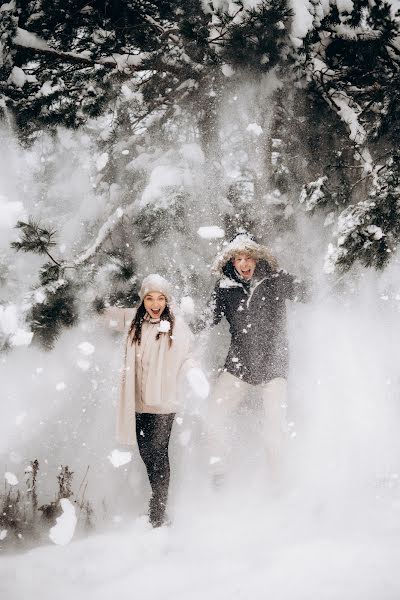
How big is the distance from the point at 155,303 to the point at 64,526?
218 centimetres

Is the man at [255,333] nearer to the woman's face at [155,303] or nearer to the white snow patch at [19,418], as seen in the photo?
the woman's face at [155,303]

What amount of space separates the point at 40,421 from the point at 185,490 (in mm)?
1660

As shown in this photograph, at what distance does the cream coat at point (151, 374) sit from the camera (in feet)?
11.7

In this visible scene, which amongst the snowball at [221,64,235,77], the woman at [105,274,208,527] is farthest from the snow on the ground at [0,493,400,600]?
the snowball at [221,64,235,77]

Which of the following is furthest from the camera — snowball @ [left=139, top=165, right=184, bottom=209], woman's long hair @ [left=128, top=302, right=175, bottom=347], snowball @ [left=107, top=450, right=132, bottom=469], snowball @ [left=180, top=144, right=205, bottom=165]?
snowball @ [left=107, top=450, right=132, bottom=469]

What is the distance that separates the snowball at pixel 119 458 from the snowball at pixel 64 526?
2.07 ft

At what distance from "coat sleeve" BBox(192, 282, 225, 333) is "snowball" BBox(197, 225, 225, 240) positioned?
2.25 feet

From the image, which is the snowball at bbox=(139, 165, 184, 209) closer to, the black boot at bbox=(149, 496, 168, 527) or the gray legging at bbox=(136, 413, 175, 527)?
the gray legging at bbox=(136, 413, 175, 527)

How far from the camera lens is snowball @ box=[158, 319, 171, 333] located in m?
3.66

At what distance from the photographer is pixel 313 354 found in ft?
16.0

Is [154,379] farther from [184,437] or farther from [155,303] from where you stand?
[184,437]

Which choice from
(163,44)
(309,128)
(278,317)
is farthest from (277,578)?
(163,44)

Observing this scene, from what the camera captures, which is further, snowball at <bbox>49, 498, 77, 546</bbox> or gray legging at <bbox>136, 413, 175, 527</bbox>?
snowball at <bbox>49, 498, 77, 546</bbox>

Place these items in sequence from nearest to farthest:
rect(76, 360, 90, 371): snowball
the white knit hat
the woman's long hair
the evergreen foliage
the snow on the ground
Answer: the snow on the ground, the evergreen foliage, the white knit hat, the woman's long hair, rect(76, 360, 90, 371): snowball
